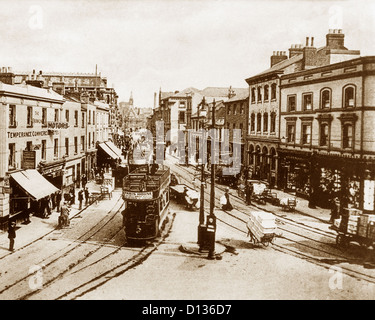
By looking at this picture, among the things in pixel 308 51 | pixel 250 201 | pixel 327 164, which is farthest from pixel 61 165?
pixel 308 51

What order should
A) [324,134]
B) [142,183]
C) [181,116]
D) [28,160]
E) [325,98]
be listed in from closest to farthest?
[142,183] → [28,160] → [324,134] → [325,98] → [181,116]

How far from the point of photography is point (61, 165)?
27859 millimetres

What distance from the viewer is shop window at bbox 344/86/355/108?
2397cm

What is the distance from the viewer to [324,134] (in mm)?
26688

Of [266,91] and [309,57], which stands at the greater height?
[309,57]

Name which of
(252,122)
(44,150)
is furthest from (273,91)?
(44,150)

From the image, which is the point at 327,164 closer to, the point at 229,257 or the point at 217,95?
the point at 229,257

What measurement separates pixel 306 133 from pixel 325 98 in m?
3.16

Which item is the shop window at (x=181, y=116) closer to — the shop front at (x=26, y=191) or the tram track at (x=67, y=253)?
the tram track at (x=67, y=253)

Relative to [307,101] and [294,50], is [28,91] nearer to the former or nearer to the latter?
[307,101]

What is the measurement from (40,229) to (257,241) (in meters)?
11.4

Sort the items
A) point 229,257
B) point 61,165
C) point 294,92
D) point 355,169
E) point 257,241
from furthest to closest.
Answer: point 294,92
point 61,165
point 355,169
point 257,241
point 229,257

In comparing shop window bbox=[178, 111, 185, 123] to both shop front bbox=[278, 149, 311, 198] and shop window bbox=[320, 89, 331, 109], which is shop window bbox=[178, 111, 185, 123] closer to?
shop front bbox=[278, 149, 311, 198]

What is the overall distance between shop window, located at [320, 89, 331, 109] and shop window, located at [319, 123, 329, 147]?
1334 mm
